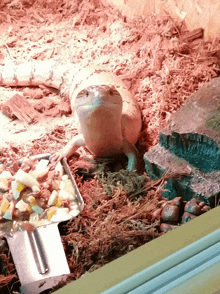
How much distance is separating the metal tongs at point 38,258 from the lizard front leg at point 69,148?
19.7 inches

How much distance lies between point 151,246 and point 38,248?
0.52 metres

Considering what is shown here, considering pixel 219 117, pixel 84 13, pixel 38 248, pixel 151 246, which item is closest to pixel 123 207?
pixel 38 248

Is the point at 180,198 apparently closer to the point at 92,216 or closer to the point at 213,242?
the point at 92,216

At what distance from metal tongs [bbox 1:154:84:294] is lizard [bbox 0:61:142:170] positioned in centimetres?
54

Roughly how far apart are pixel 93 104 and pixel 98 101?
3 cm

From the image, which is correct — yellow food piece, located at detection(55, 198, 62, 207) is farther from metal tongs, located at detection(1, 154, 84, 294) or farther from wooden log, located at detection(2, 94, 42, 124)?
wooden log, located at detection(2, 94, 42, 124)

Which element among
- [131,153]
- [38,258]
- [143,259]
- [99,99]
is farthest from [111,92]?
[143,259]

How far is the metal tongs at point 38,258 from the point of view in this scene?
3.71ft

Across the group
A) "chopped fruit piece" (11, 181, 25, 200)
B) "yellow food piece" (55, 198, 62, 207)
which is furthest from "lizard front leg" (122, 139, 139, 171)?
"chopped fruit piece" (11, 181, 25, 200)

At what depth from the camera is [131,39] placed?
259 centimetres

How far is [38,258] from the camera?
120 cm

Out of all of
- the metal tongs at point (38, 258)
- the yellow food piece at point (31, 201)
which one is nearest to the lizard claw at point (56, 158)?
the yellow food piece at point (31, 201)

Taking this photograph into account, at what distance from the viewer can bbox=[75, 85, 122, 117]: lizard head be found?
1.74m

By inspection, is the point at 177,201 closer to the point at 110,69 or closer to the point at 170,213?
the point at 170,213
